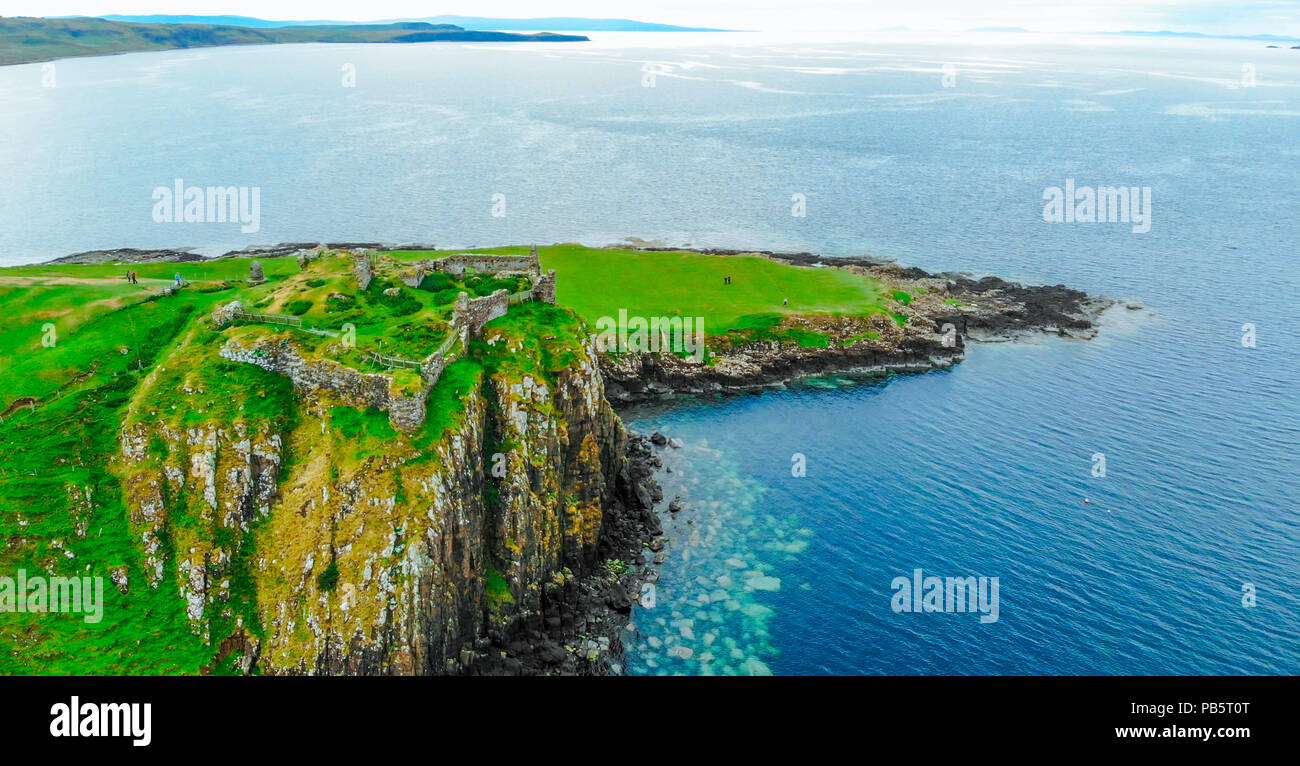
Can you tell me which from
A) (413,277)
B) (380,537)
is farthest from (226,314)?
(380,537)

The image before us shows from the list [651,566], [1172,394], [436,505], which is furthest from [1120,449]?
[436,505]

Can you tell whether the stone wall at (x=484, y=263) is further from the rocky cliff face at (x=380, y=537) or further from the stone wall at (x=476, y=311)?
the rocky cliff face at (x=380, y=537)

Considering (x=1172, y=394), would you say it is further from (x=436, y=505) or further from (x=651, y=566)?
(x=436, y=505)

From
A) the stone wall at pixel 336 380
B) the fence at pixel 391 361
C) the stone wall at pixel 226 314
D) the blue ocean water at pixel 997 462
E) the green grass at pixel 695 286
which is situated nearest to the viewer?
the stone wall at pixel 336 380

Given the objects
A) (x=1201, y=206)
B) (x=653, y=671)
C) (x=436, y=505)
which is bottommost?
(x=653, y=671)

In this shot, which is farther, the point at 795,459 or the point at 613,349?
the point at 613,349

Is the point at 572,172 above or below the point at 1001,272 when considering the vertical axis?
above

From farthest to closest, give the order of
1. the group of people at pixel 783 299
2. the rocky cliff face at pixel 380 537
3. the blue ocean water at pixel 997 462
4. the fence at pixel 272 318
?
1. the group of people at pixel 783 299
2. the fence at pixel 272 318
3. the blue ocean water at pixel 997 462
4. the rocky cliff face at pixel 380 537

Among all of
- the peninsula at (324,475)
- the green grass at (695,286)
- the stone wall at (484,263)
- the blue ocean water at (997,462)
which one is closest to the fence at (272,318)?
the peninsula at (324,475)
